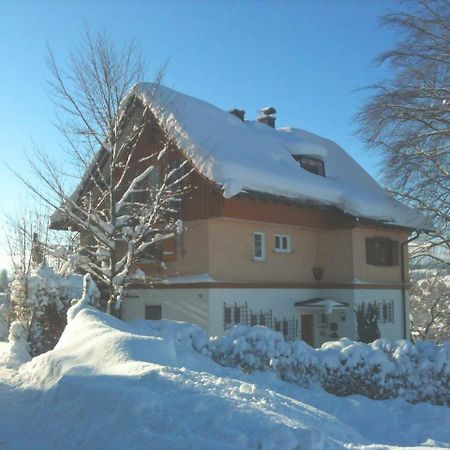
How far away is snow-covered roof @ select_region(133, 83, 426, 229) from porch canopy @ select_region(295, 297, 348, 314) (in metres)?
3.37

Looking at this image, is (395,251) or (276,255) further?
(395,251)

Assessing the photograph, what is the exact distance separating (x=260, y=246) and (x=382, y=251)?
716 centimetres

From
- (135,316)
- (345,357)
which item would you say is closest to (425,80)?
(345,357)

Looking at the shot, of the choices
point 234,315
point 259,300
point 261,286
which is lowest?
point 234,315

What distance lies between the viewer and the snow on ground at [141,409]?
4.93 meters

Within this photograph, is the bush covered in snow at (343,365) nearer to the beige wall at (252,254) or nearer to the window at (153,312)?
the beige wall at (252,254)

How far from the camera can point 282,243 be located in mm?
20859

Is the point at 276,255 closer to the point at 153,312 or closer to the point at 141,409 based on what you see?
the point at 153,312

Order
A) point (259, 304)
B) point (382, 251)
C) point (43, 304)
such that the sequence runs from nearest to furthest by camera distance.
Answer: point (43, 304)
point (259, 304)
point (382, 251)

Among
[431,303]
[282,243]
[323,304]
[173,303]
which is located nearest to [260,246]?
[282,243]

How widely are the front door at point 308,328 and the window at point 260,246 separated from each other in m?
3.41

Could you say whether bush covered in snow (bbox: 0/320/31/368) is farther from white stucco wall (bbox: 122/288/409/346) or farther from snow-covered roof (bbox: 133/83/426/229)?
snow-covered roof (bbox: 133/83/426/229)

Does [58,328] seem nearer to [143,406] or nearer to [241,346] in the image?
[241,346]

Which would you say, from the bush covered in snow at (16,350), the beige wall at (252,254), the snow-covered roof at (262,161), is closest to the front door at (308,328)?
the beige wall at (252,254)
